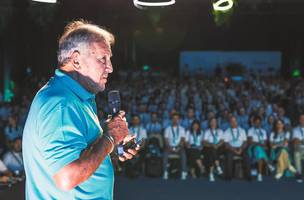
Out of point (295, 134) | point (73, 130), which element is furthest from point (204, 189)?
point (73, 130)

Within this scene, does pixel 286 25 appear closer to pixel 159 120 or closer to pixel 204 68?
pixel 204 68

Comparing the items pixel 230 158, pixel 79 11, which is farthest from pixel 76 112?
pixel 79 11

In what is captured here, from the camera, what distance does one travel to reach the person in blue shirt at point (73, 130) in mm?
1208

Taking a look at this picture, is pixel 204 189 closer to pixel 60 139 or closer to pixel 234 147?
pixel 234 147

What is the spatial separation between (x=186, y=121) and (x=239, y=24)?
10396mm

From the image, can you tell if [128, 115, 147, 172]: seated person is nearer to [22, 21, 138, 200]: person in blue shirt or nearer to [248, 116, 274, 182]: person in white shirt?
[248, 116, 274, 182]: person in white shirt

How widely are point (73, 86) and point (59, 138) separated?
203 millimetres

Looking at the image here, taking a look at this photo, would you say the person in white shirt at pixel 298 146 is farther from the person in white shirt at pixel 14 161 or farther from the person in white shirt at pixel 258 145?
the person in white shirt at pixel 14 161

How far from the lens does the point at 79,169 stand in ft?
3.95

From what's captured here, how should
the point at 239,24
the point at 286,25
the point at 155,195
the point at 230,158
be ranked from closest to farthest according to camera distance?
the point at 155,195
the point at 230,158
the point at 286,25
the point at 239,24

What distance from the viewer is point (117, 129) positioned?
1.42 m

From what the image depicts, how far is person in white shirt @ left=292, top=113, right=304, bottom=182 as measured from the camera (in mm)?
7484

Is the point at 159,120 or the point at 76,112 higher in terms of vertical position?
the point at 76,112

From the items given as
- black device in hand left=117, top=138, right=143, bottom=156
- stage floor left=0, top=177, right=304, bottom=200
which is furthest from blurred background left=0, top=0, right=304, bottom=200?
black device in hand left=117, top=138, right=143, bottom=156
